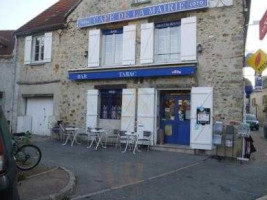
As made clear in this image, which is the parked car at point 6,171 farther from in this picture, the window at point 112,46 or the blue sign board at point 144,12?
the window at point 112,46

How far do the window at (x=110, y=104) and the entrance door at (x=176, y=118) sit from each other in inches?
73.6

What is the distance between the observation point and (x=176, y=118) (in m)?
13.0

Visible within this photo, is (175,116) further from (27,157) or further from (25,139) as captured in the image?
(27,157)

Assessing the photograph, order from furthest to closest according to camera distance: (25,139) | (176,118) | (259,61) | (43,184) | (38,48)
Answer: (38,48) → (176,118) → (259,61) → (25,139) → (43,184)

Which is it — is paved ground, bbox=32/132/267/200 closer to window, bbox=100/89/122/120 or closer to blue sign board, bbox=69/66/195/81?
window, bbox=100/89/122/120

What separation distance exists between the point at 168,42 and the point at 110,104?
3.48 meters

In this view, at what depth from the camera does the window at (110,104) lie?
46.2ft

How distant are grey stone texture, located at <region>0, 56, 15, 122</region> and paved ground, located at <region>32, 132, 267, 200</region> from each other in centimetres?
632

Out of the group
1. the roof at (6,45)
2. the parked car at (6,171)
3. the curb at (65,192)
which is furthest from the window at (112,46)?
the parked car at (6,171)

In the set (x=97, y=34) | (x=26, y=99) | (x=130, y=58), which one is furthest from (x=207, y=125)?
(x=26, y=99)

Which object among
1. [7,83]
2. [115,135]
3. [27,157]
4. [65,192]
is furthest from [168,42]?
[7,83]

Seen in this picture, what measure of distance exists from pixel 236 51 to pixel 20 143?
24.3 feet

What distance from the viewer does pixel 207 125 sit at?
11781 mm

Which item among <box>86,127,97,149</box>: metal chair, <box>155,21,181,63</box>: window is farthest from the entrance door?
<box>86,127,97,149</box>: metal chair
